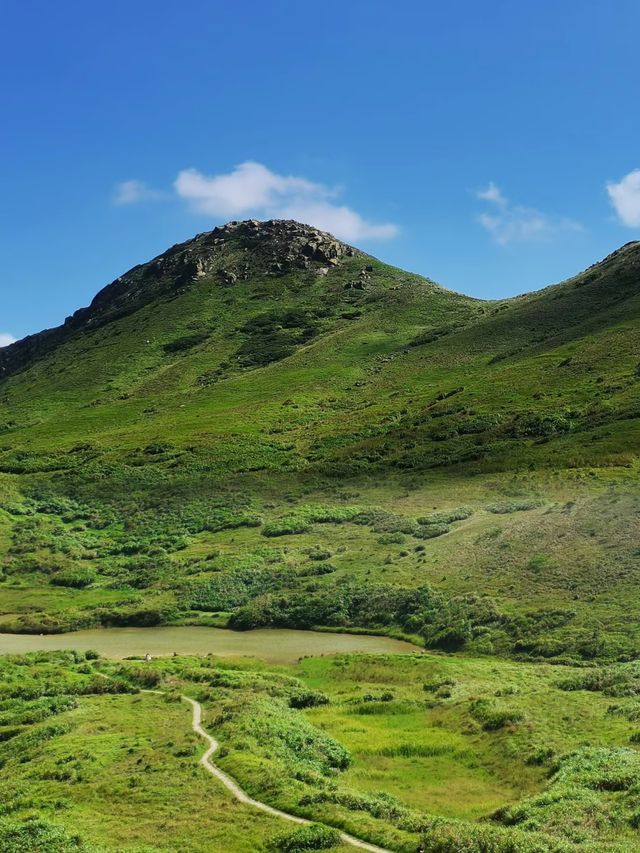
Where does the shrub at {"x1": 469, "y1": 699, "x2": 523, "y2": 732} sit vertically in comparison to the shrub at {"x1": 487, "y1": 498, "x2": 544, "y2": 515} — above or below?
below

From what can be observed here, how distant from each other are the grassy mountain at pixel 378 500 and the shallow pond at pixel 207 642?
186cm

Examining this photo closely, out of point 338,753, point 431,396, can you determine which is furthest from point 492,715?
point 431,396

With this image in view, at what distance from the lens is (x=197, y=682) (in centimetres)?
4406

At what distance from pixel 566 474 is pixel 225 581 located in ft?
122

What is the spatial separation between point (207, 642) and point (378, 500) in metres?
33.7

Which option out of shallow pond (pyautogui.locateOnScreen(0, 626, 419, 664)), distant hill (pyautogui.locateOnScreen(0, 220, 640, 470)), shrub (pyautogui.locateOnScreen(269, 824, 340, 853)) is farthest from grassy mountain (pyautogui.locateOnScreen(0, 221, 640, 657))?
shrub (pyautogui.locateOnScreen(269, 824, 340, 853))

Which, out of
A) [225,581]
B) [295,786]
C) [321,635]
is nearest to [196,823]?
[295,786]

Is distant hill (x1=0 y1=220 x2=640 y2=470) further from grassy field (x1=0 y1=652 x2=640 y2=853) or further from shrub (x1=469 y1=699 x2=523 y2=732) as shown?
shrub (x1=469 y1=699 x2=523 y2=732)

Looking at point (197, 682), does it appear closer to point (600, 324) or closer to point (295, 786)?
point (295, 786)

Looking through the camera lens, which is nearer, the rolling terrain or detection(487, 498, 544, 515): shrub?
the rolling terrain

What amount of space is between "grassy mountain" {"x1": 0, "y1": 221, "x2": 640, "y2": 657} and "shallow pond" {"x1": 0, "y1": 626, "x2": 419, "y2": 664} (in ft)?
6.10

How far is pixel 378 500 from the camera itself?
85812 millimetres

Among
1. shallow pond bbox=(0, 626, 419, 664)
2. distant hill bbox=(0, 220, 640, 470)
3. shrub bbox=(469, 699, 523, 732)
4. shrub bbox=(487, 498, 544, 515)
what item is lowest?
shrub bbox=(469, 699, 523, 732)

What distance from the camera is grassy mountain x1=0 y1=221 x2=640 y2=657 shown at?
180 ft
